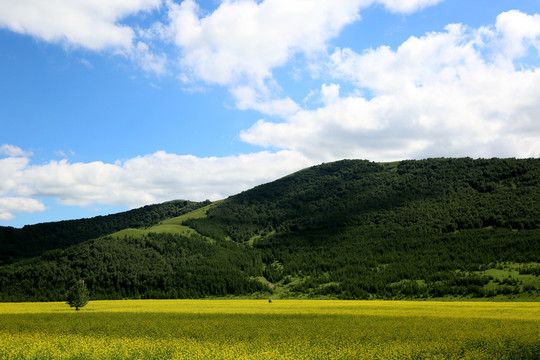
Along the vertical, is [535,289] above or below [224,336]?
below

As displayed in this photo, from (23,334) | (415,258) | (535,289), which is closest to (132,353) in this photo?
(23,334)

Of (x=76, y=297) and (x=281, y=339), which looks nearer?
(x=281, y=339)

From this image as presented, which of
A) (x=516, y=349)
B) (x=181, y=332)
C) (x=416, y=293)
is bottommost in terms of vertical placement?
(x=416, y=293)

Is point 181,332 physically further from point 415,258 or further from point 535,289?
point 415,258

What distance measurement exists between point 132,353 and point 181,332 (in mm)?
13220

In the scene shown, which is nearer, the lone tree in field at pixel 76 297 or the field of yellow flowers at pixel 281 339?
the field of yellow flowers at pixel 281 339

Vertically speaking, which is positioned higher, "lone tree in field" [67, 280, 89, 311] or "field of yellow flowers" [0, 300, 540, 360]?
"lone tree in field" [67, 280, 89, 311]

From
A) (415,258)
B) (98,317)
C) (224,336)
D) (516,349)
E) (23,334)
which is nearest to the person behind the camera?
(516,349)

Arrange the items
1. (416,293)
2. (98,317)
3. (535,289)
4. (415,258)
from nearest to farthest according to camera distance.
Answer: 1. (98,317)
2. (535,289)
3. (416,293)
4. (415,258)

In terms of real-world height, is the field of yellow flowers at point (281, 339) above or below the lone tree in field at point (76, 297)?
below

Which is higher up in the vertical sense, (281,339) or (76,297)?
(76,297)

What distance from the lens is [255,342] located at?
44.2m

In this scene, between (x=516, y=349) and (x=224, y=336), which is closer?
(x=516, y=349)

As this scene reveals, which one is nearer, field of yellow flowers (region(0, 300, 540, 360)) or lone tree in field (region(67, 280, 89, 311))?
field of yellow flowers (region(0, 300, 540, 360))
